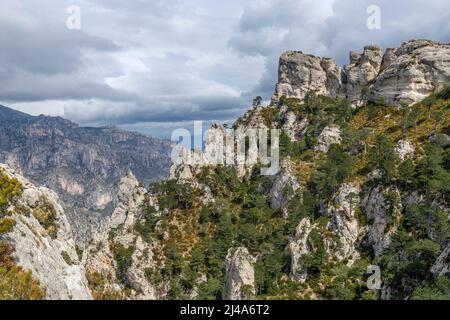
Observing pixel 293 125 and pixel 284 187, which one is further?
pixel 293 125

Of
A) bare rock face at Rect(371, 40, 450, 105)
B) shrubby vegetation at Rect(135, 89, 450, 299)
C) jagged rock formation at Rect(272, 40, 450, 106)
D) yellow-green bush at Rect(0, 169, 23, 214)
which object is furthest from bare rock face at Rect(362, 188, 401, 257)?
yellow-green bush at Rect(0, 169, 23, 214)

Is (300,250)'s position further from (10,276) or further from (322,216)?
(10,276)

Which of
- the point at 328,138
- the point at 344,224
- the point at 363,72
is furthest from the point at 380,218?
the point at 363,72

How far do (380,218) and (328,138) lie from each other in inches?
2063

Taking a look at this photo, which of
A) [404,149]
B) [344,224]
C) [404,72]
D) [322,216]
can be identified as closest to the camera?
[344,224]

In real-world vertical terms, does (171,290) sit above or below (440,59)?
below

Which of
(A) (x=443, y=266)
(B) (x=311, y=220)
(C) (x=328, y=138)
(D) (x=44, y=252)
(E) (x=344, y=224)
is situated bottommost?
(A) (x=443, y=266)

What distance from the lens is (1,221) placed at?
41.3 m

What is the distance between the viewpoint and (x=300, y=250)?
105m

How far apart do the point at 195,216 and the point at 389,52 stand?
5039 inches

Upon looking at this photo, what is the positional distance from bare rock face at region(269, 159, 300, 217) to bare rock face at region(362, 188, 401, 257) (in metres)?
28.9

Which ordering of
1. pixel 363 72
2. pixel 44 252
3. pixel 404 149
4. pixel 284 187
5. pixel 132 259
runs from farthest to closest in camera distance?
pixel 363 72, pixel 284 187, pixel 132 259, pixel 404 149, pixel 44 252
